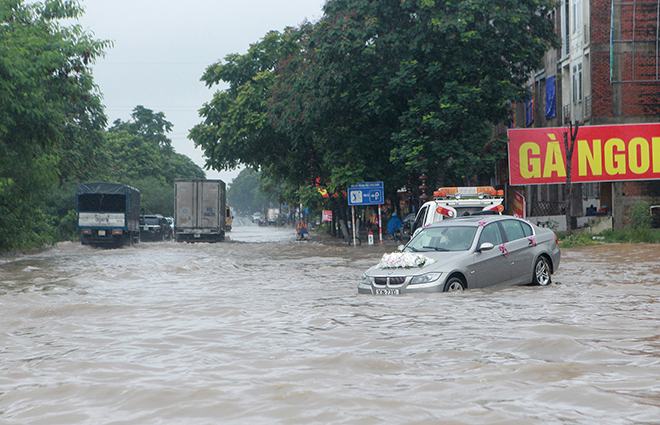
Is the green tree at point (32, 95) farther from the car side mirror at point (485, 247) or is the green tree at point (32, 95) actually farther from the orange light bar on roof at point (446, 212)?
the car side mirror at point (485, 247)

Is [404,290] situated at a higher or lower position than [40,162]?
lower

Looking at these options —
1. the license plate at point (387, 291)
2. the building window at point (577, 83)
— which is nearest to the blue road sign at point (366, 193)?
the building window at point (577, 83)

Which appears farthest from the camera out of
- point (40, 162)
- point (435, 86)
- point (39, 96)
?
point (435, 86)

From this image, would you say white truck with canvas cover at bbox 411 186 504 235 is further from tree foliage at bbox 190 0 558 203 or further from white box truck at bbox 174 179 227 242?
white box truck at bbox 174 179 227 242

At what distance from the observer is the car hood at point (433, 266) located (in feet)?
39.3

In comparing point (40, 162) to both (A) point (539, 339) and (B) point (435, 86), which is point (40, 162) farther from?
(A) point (539, 339)

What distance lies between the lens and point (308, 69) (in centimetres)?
3150

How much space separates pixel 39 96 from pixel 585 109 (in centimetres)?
2330

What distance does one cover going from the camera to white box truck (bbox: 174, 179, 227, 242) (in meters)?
39.8

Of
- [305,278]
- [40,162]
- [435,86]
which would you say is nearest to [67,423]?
[305,278]

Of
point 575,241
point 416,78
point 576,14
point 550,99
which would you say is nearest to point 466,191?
point 416,78

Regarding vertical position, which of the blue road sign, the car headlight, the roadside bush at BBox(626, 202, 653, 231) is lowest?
the car headlight

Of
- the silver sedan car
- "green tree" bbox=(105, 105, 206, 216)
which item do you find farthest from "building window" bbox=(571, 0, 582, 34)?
"green tree" bbox=(105, 105, 206, 216)

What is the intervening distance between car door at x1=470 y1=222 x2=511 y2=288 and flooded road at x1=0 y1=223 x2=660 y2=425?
314 millimetres
